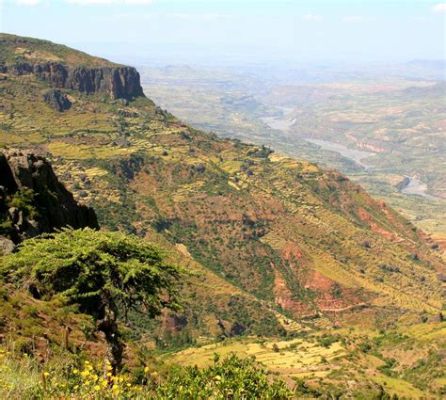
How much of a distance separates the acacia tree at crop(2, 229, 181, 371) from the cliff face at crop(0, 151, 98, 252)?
524 inches

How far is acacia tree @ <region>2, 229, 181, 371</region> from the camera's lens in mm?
23391

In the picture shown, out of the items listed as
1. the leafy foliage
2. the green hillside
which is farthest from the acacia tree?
the green hillside

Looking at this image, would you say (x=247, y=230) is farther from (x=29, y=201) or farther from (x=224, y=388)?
(x=224, y=388)

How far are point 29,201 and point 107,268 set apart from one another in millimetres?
25741

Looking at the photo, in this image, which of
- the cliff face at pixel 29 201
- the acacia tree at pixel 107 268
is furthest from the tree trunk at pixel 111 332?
the cliff face at pixel 29 201

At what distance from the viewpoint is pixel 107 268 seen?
23531 millimetres

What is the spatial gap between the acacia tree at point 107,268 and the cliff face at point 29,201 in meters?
13.3

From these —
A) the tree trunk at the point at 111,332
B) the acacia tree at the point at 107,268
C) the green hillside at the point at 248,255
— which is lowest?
the green hillside at the point at 248,255

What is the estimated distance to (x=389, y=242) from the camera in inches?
7869

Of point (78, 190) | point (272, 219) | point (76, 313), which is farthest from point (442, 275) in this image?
point (76, 313)

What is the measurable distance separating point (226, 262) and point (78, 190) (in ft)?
156

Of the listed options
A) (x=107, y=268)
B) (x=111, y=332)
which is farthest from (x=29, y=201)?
(x=107, y=268)

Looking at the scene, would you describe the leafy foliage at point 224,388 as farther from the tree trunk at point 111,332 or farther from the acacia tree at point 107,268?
the acacia tree at point 107,268

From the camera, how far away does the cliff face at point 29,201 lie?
4241cm
